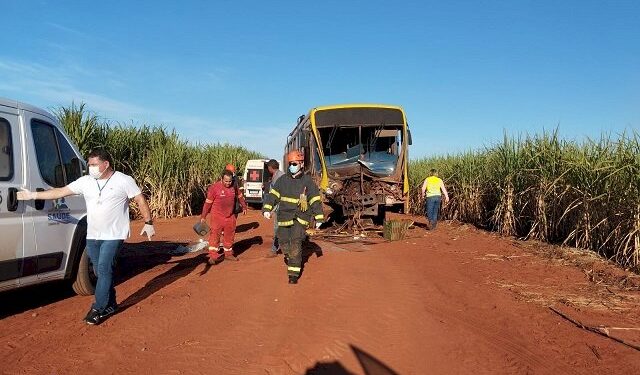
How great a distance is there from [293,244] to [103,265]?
2.78m

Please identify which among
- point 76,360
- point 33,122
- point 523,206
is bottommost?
point 76,360

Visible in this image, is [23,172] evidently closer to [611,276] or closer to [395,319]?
[395,319]

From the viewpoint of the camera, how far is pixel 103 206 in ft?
17.8

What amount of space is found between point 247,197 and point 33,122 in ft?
62.8

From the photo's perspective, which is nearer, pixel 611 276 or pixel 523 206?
pixel 611 276

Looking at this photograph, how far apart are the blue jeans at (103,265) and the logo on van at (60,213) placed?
616 mm

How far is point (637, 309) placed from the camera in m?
6.39

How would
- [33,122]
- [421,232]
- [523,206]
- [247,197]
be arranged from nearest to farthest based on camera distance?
[33,122] < [523,206] < [421,232] < [247,197]

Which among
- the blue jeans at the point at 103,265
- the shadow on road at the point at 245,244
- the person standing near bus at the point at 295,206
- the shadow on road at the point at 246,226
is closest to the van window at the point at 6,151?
the blue jeans at the point at 103,265

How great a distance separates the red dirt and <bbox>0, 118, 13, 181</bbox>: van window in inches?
62.1

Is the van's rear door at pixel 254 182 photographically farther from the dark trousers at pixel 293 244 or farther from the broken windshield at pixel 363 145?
the dark trousers at pixel 293 244

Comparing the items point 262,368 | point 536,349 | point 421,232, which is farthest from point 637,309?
point 421,232

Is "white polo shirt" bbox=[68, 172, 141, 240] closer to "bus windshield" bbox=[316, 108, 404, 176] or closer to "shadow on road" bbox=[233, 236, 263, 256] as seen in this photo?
"shadow on road" bbox=[233, 236, 263, 256]

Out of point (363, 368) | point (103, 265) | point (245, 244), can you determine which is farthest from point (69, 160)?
point (245, 244)
